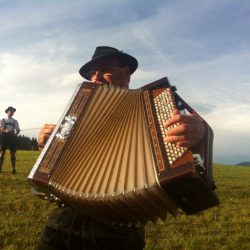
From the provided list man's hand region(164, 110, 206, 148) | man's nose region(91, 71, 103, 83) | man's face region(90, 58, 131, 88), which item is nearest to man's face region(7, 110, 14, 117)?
man's face region(90, 58, 131, 88)

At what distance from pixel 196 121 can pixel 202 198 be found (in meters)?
0.51

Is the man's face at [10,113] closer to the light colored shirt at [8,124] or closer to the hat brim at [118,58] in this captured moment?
the light colored shirt at [8,124]

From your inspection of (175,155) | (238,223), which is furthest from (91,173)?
(238,223)

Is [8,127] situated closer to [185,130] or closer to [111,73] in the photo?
[111,73]

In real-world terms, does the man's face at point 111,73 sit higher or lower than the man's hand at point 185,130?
higher

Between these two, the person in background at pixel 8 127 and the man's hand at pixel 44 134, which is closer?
the man's hand at pixel 44 134

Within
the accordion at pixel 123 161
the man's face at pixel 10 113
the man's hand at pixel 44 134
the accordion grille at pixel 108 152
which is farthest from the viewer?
the man's face at pixel 10 113

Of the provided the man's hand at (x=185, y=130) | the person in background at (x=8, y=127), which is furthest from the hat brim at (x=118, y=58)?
the person in background at (x=8, y=127)

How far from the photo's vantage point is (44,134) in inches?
126

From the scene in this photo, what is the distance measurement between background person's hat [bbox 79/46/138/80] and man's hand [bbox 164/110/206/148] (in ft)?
3.87

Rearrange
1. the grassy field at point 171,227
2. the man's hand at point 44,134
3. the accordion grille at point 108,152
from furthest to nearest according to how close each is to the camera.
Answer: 1. the grassy field at point 171,227
2. the man's hand at point 44,134
3. the accordion grille at point 108,152

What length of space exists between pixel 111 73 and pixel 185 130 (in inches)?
48.0

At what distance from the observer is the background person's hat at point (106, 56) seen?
12.3 ft

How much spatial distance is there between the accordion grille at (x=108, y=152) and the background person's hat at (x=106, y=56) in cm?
56
